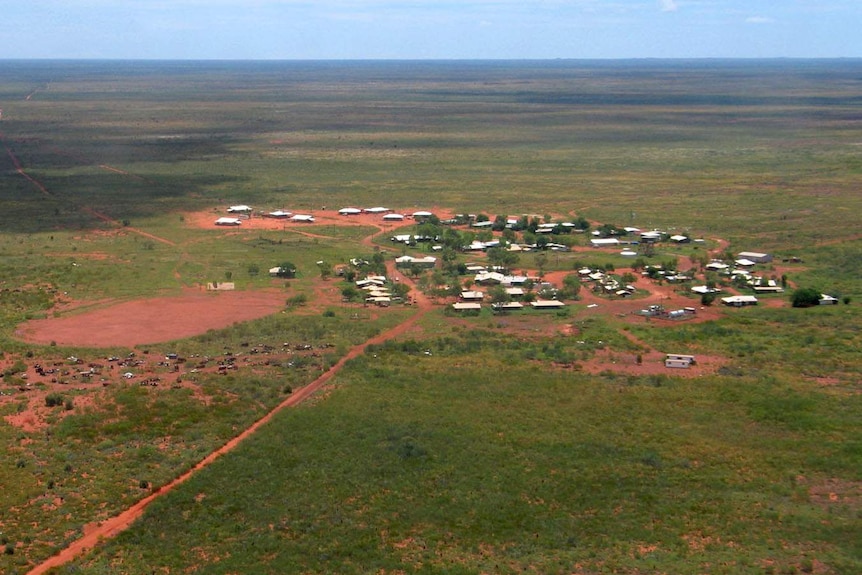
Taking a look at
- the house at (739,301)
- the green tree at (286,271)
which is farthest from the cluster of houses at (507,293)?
the green tree at (286,271)

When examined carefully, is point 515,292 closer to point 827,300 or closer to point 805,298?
point 805,298

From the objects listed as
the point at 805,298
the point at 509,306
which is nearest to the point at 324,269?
the point at 509,306

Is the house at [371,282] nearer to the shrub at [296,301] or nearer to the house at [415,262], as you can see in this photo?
the shrub at [296,301]

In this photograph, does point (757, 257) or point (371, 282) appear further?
point (757, 257)

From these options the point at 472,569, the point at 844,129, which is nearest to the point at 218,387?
the point at 472,569

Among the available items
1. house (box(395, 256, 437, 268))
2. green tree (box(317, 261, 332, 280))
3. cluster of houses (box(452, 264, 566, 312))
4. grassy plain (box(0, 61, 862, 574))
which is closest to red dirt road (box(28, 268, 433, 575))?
grassy plain (box(0, 61, 862, 574))

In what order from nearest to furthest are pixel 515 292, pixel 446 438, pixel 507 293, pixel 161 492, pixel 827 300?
1. pixel 161 492
2. pixel 446 438
3. pixel 827 300
4. pixel 507 293
5. pixel 515 292
